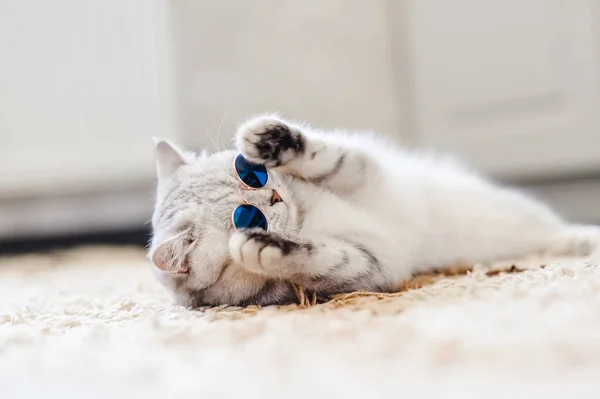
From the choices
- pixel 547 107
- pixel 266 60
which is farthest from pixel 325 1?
pixel 547 107

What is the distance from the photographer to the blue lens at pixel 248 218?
41.4 inches

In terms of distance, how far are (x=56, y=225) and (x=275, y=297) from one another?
6.48 ft

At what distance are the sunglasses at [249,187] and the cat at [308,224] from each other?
0.01 metres

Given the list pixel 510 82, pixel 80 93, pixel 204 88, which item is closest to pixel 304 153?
pixel 510 82

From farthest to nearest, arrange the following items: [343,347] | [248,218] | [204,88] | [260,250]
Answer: [204,88]
[248,218]
[260,250]
[343,347]

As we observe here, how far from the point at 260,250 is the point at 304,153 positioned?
29cm

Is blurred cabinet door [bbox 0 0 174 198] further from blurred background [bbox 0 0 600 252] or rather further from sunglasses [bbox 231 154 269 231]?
sunglasses [bbox 231 154 269 231]

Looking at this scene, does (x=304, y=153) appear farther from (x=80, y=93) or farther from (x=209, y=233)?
(x=80, y=93)

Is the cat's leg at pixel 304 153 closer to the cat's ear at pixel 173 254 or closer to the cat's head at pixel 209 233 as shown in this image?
the cat's head at pixel 209 233

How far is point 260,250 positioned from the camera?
0.92 meters

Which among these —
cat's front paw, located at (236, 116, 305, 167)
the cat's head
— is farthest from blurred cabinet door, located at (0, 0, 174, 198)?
cat's front paw, located at (236, 116, 305, 167)

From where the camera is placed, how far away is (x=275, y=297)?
3.50ft

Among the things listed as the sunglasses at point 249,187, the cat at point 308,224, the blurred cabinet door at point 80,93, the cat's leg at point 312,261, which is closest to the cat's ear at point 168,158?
the cat at point 308,224

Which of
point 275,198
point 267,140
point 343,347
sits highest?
point 267,140
